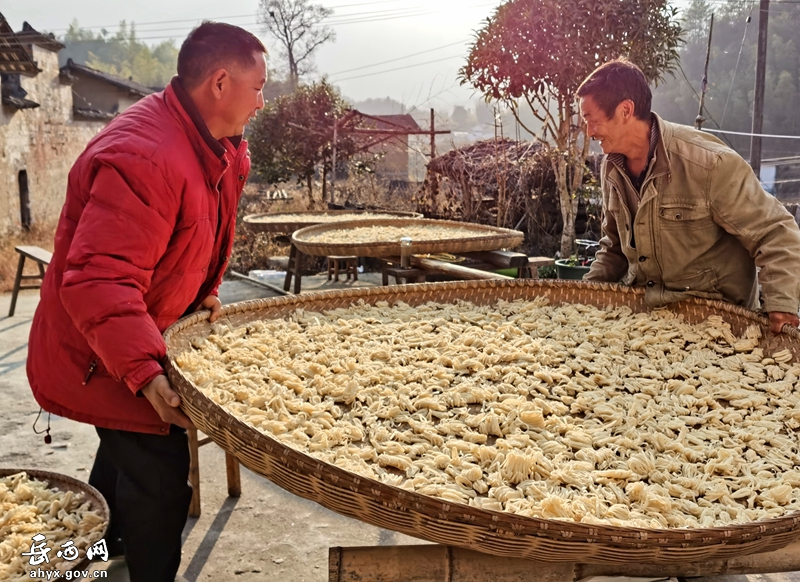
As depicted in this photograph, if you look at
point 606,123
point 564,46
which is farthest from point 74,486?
point 564,46

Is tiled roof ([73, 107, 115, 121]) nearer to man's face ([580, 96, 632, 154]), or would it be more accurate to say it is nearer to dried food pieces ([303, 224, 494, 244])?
dried food pieces ([303, 224, 494, 244])

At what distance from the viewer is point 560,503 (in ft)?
3.76

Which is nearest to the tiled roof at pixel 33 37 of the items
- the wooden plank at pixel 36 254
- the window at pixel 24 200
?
the window at pixel 24 200

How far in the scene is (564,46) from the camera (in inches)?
215

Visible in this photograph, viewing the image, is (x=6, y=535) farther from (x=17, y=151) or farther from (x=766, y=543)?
(x=17, y=151)

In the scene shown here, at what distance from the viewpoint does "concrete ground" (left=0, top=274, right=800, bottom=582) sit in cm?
234

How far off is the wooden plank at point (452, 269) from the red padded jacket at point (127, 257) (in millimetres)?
1901

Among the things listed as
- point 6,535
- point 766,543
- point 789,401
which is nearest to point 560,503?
point 766,543

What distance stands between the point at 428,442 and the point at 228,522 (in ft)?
5.13

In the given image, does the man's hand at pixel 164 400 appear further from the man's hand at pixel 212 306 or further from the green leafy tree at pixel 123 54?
the green leafy tree at pixel 123 54

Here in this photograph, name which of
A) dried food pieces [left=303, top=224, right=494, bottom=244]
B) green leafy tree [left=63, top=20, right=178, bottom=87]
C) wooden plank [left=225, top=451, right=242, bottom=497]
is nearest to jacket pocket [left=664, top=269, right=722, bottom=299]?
wooden plank [left=225, top=451, right=242, bottom=497]

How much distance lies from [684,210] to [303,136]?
1081cm

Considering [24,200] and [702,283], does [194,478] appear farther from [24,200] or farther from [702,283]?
[24,200]

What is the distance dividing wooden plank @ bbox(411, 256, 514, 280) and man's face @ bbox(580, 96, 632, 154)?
1268mm
